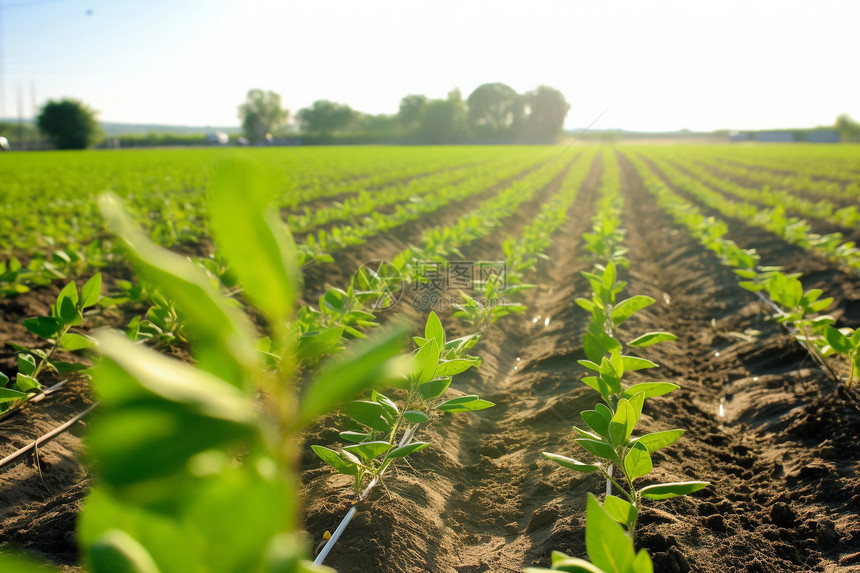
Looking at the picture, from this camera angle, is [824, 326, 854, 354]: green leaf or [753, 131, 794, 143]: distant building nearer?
[824, 326, 854, 354]: green leaf

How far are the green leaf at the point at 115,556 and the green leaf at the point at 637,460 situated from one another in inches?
51.8

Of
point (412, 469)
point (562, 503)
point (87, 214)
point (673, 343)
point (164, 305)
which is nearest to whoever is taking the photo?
point (562, 503)

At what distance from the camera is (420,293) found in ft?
16.0

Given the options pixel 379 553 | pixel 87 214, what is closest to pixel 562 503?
pixel 379 553

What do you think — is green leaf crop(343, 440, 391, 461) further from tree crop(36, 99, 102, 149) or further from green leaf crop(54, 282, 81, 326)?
tree crop(36, 99, 102, 149)

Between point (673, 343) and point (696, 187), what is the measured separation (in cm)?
1049

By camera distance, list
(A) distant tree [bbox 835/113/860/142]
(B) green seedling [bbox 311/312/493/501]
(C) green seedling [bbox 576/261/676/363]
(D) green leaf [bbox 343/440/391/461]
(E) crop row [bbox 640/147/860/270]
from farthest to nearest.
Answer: (A) distant tree [bbox 835/113/860/142] → (E) crop row [bbox 640/147/860/270] → (C) green seedling [bbox 576/261/676/363] → (D) green leaf [bbox 343/440/391/461] → (B) green seedling [bbox 311/312/493/501]

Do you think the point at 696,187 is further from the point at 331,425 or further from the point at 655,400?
the point at 331,425

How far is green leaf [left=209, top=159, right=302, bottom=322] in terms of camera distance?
292mm

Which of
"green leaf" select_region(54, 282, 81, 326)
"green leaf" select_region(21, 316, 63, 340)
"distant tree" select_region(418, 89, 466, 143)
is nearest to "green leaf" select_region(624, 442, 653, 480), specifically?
"green leaf" select_region(54, 282, 81, 326)

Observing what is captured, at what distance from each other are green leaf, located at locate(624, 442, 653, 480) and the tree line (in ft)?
21.3

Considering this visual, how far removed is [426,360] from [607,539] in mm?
871

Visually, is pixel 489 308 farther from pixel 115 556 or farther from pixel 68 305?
pixel 115 556

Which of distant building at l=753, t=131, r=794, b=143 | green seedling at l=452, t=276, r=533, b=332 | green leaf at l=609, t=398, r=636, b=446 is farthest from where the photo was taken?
distant building at l=753, t=131, r=794, b=143
